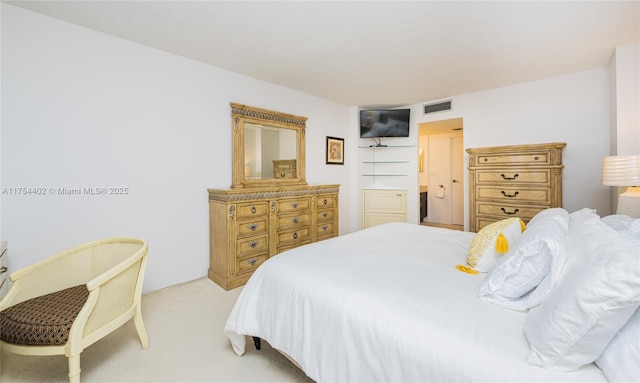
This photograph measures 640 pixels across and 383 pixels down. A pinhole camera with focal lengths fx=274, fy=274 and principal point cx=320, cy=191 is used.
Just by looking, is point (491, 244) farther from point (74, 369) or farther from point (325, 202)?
point (325, 202)

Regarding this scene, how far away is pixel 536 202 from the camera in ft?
10.4

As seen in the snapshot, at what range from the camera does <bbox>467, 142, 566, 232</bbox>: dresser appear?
3074 millimetres

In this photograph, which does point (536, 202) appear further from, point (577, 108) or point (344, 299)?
point (344, 299)

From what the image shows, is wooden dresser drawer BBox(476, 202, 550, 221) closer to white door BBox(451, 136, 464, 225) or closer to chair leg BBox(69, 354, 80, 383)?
white door BBox(451, 136, 464, 225)

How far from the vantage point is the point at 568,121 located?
3418 millimetres

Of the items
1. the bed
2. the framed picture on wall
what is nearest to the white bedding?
the bed

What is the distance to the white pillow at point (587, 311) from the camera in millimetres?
749

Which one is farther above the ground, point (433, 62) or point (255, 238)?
point (433, 62)

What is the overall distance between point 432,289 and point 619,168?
2.16 meters

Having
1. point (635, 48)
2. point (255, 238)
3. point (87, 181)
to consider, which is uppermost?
point (635, 48)

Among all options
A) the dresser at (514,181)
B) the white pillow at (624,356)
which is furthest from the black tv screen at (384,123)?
the white pillow at (624,356)

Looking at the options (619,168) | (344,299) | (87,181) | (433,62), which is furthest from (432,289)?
(87,181)

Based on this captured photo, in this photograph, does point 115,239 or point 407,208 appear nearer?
point 115,239

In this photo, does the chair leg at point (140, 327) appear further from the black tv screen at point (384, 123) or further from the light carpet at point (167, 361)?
the black tv screen at point (384, 123)
